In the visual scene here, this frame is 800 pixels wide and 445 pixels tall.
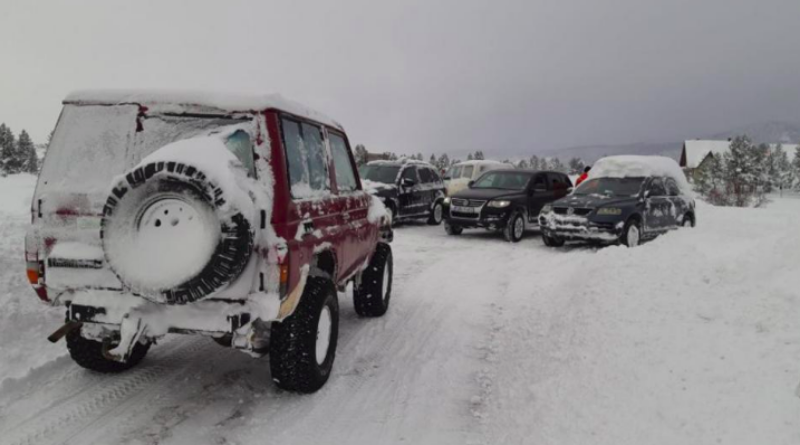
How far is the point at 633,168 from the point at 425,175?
5997mm

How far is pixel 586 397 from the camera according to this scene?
3744 millimetres

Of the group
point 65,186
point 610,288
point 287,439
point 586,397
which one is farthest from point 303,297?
point 610,288

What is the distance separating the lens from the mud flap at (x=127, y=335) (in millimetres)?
3248

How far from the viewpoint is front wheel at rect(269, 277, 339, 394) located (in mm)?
3762

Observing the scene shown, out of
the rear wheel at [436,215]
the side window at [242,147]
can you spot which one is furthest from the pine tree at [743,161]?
the side window at [242,147]

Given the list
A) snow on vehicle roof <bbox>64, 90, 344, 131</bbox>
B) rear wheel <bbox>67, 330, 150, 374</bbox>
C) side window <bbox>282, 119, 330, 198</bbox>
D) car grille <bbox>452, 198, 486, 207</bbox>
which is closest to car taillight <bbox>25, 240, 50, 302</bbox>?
rear wheel <bbox>67, 330, 150, 374</bbox>

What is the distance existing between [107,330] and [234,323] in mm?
1002

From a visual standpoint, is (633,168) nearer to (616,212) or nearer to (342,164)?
(616,212)

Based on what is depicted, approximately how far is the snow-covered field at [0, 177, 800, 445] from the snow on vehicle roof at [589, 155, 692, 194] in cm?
654

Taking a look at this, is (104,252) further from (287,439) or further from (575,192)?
(575,192)

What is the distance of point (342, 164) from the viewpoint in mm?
5375

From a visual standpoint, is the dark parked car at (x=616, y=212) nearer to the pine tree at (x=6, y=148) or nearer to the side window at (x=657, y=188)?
the side window at (x=657, y=188)

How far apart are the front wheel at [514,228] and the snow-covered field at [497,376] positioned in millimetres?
6312

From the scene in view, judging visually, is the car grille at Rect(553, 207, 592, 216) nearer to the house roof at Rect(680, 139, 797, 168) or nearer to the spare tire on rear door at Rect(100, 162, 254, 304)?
the spare tire on rear door at Rect(100, 162, 254, 304)
